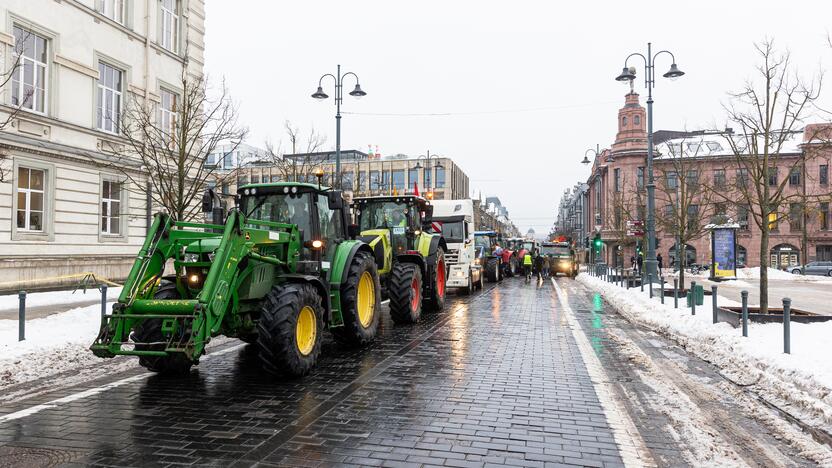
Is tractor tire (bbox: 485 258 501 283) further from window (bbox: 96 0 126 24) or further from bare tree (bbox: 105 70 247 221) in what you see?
window (bbox: 96 0 126 24)

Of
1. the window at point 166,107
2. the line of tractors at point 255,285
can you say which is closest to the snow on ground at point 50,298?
the window at point 166,107

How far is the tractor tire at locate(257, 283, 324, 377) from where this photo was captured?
6496 millimetres

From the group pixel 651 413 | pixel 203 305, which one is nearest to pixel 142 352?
pixel 203 305

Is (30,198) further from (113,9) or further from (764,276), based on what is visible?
(764,276)

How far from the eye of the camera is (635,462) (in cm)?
430

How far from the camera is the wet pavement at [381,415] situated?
4.44 meters

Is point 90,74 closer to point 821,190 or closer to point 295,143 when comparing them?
point 295,143

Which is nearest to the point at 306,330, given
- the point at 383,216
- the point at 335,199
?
the point at 335,199

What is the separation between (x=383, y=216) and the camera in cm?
1352

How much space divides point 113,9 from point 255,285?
20394mm

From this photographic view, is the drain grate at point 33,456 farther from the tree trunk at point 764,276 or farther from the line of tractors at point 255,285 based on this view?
the tree trunk at point 764,276

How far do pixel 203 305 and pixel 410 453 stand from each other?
2.80 m

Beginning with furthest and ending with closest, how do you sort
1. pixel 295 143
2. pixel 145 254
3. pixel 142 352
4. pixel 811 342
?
pixel 295 143 → pixel 811 342 → pixel 145 254 → pixel 142 352

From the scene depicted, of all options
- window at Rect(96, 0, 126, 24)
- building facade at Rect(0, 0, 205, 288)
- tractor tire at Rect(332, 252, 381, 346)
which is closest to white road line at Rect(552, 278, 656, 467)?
tractor tire at Rect(332, 252, 381, 346)
